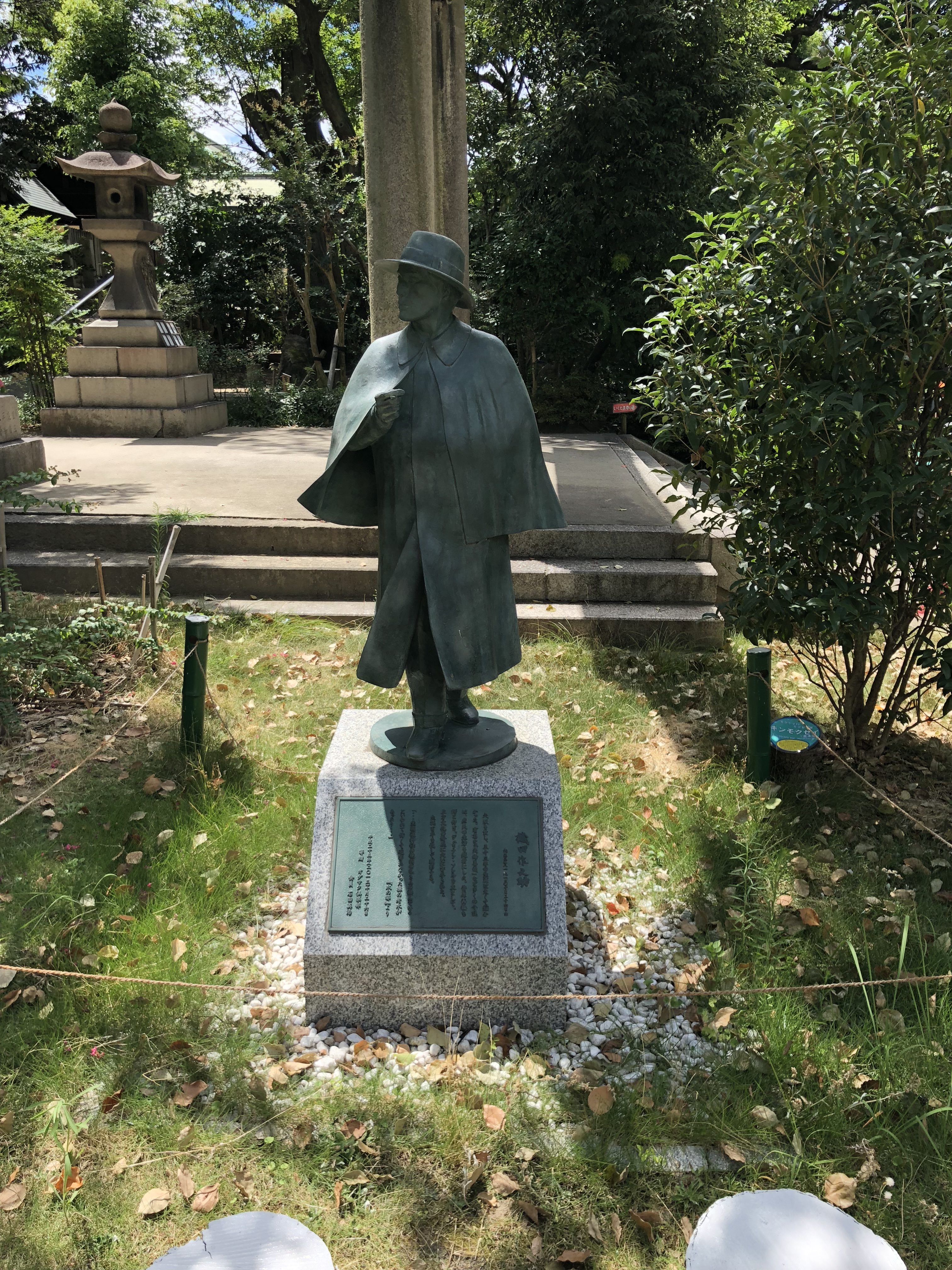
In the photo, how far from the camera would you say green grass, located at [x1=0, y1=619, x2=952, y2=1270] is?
264cm

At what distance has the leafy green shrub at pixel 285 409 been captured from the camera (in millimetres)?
14750

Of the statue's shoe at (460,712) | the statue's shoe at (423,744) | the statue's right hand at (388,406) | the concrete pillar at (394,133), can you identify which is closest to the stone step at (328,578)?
the concrete pillar at (394,133)

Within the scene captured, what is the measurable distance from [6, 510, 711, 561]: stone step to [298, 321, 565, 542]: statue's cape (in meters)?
3.85

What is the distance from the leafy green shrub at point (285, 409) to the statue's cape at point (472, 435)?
1159 cm

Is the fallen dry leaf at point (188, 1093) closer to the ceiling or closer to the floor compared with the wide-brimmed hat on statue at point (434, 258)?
closer to the floor

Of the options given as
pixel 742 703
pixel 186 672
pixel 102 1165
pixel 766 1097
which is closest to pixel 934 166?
pixel 742 703

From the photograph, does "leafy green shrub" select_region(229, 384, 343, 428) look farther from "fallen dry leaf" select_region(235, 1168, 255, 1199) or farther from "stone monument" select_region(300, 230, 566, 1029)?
"fallen dry leaf" select_region(235, 1168, 255, 1199)

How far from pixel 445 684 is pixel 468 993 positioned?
109 cm

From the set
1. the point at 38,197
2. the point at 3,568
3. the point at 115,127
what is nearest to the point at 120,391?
the point at 115,127

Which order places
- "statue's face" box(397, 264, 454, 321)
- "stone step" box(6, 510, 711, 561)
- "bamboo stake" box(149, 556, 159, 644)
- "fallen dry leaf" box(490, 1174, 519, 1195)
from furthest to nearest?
"stone step" box(6, 510, 711, 561) → "bamboo stake" box(149, 556, 159, 644) → "statue's face" box(397, 264, 454, 321) → "fallen dry leaf" box(490, 1174, 519, 1195)

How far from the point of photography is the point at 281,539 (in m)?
7.46

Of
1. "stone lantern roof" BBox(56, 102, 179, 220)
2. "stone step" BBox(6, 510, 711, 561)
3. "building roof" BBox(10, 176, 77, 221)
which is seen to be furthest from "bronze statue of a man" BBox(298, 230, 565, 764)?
"building roof" BBox(10, 176, 77, 221)

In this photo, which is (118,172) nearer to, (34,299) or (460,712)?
(34,299)

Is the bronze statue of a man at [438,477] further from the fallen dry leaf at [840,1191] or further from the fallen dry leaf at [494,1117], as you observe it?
the fallen dry leaf at [840,1191]
